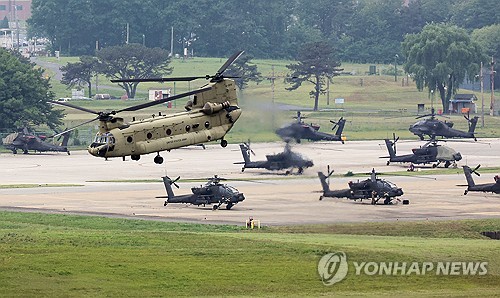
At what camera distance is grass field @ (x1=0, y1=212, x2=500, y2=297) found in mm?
79875

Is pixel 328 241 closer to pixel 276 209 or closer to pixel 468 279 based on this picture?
pixel 468 279

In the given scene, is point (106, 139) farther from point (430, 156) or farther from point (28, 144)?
point (28, 144)

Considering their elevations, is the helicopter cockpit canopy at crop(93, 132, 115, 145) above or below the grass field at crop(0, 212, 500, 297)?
above

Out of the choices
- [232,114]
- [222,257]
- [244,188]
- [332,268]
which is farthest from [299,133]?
[232,114]

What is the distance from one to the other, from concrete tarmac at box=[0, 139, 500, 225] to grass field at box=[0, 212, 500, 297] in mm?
7666

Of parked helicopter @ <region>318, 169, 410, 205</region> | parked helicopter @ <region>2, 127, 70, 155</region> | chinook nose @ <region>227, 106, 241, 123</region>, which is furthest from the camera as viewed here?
parked helicopter @ <region>2, 127, 70, 155</region>

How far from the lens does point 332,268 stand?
285ft

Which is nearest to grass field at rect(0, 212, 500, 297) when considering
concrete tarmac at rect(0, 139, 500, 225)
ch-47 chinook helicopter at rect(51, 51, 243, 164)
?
concrete tarmac at rect(0, 139, 500, 225)

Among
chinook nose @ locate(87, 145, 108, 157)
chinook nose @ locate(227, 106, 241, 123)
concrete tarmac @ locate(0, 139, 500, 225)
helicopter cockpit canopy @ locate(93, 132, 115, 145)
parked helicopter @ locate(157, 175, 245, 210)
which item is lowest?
concrete tarmac @ locate(0, 139, 500, 225)

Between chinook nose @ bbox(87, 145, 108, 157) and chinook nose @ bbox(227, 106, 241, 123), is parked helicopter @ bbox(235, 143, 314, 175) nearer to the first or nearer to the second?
chinook nose @ bbox(227, 106, 241, 123)

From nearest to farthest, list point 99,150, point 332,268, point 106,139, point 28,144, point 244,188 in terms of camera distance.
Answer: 1. point 99,150
2. point 106,139
3. point 332,268
4. point 244,188
5. point 28,144

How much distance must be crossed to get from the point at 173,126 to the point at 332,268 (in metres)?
19.4

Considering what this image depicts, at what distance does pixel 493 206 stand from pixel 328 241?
32.4m

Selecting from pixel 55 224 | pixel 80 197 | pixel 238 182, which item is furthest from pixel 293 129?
pixel 55 224
